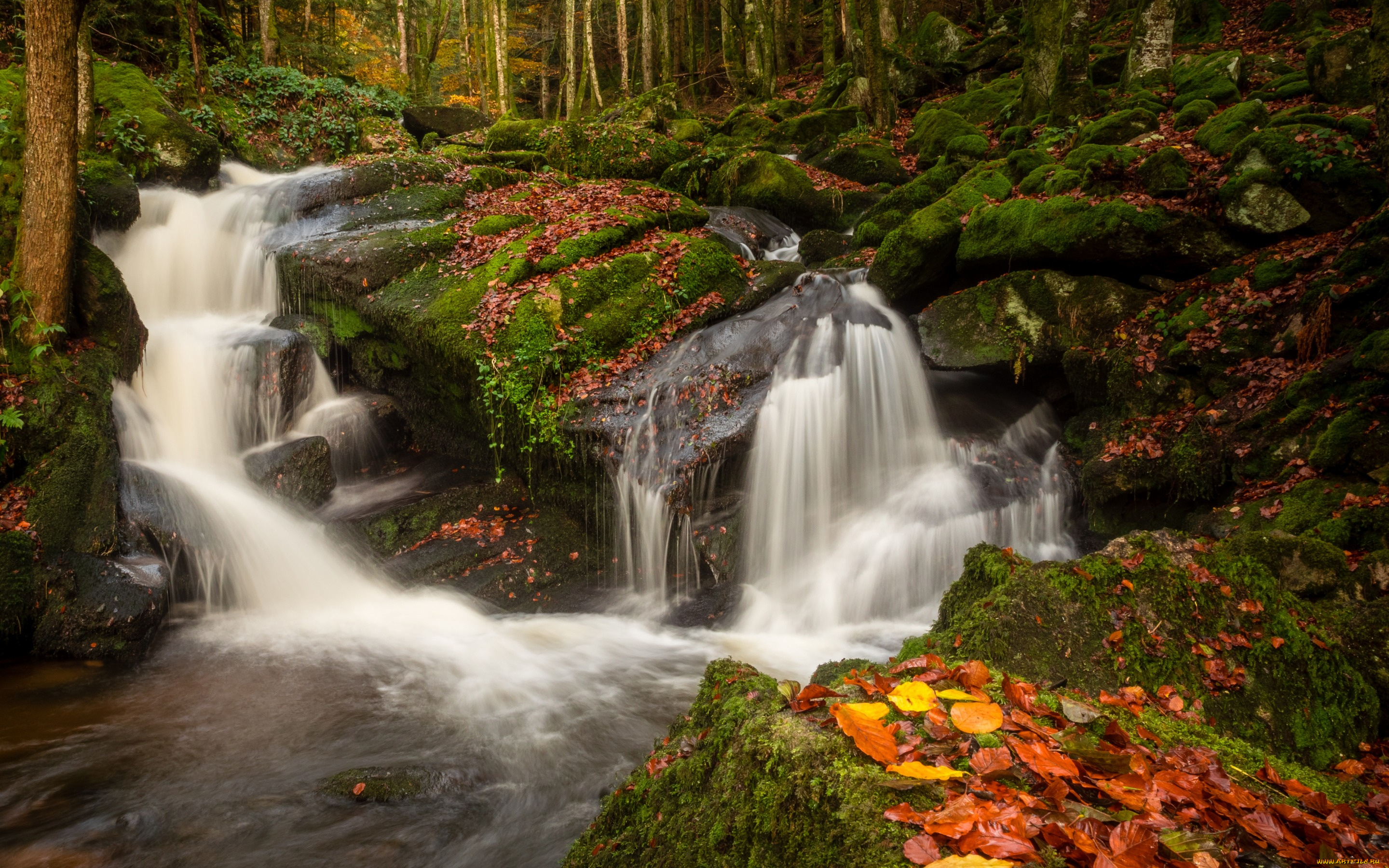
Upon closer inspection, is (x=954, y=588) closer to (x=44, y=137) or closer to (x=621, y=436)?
(x=621, y=436)

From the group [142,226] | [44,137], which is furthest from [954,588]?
[142,226]

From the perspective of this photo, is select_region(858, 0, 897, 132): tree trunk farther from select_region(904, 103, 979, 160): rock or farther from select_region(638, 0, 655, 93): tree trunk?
select_region(638, 0, 655, 93): tree trunk

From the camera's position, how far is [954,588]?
4.48 m

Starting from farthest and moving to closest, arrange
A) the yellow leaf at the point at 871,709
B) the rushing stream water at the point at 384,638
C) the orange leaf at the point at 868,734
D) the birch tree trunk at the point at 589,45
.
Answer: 1. the birch tree trunk at the point at 589,45
2. the rushing stream water at the point at 384,638
3. the yellow leaf at the point at 871,709
4. the orange leaf at the point at 868,734

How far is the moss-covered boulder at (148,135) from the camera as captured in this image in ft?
37.9

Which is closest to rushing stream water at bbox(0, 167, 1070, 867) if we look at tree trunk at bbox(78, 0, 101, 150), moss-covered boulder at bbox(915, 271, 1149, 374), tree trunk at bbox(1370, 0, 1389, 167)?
moss-covered boulder at bbox(915, 271, 1149, 374)

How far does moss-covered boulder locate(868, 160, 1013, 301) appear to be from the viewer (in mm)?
9125

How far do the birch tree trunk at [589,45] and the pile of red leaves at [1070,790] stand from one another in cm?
2256

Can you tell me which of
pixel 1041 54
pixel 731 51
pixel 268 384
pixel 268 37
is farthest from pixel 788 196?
pixel 268 37

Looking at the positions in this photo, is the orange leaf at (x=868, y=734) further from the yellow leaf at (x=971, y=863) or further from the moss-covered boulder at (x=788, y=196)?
the moss-covered boulder at (x=788, y=196)

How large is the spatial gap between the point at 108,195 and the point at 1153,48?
58.7ft

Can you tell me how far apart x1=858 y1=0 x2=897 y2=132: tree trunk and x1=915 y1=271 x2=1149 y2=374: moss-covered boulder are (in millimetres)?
9805

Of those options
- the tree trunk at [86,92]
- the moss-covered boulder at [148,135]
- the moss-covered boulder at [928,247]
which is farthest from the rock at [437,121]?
the moss-covered boulder at [928,247]

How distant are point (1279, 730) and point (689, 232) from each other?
974 cm
